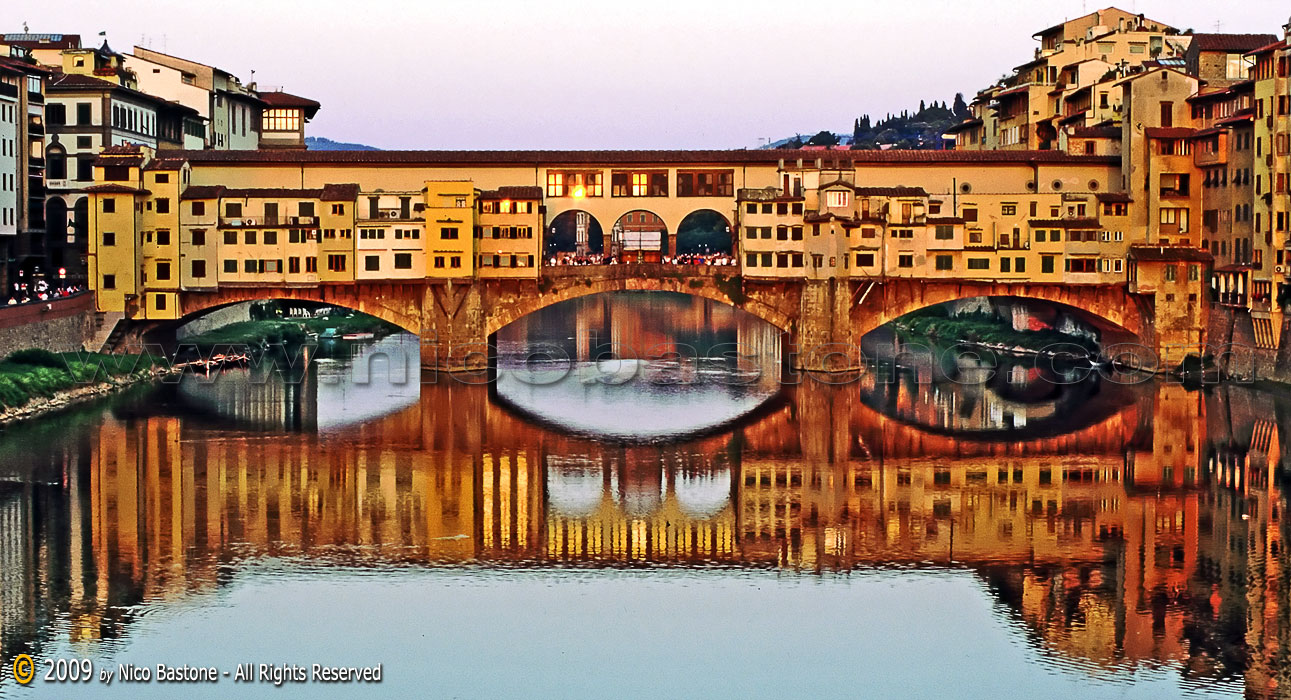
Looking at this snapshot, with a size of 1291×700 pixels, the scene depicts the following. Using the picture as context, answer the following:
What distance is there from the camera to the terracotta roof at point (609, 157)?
5484cm

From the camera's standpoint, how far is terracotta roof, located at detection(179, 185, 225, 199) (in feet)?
176

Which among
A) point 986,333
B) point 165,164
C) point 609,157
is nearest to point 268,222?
point 165,164

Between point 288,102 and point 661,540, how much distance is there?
154ft

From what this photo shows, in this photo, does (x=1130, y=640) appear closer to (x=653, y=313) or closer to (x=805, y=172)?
(x=805, y=172)

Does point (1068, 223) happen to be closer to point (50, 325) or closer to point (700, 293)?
point (700, 293)

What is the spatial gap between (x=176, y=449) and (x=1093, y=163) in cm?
2965

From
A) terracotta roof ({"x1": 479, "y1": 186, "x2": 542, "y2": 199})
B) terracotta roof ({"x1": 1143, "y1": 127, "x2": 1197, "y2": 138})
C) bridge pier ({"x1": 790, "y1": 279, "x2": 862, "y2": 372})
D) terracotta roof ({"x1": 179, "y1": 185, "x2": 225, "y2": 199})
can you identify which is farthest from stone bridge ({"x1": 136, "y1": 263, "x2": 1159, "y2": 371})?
terracotta roof ({"x1": 1143, "y1": 127, "x2": 1197, "y2": 138})

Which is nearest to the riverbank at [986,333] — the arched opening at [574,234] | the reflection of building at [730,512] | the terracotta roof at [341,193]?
the reflection of building at [730,512]

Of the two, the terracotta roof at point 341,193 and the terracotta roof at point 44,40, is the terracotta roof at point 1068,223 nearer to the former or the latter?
the terracotta roof at point 341,193

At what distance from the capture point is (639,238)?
77.4m

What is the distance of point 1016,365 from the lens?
60469mm

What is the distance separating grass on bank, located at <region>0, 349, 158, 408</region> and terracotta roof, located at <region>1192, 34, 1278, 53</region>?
1341 inches

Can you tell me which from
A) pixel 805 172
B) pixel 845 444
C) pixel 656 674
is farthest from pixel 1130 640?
pixel 805 172

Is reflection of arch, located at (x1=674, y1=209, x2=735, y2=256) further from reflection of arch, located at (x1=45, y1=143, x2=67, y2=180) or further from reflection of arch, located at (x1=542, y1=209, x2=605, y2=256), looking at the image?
reflection of arch, located at (x1=45, y1=143, x2=67, y2=180)
